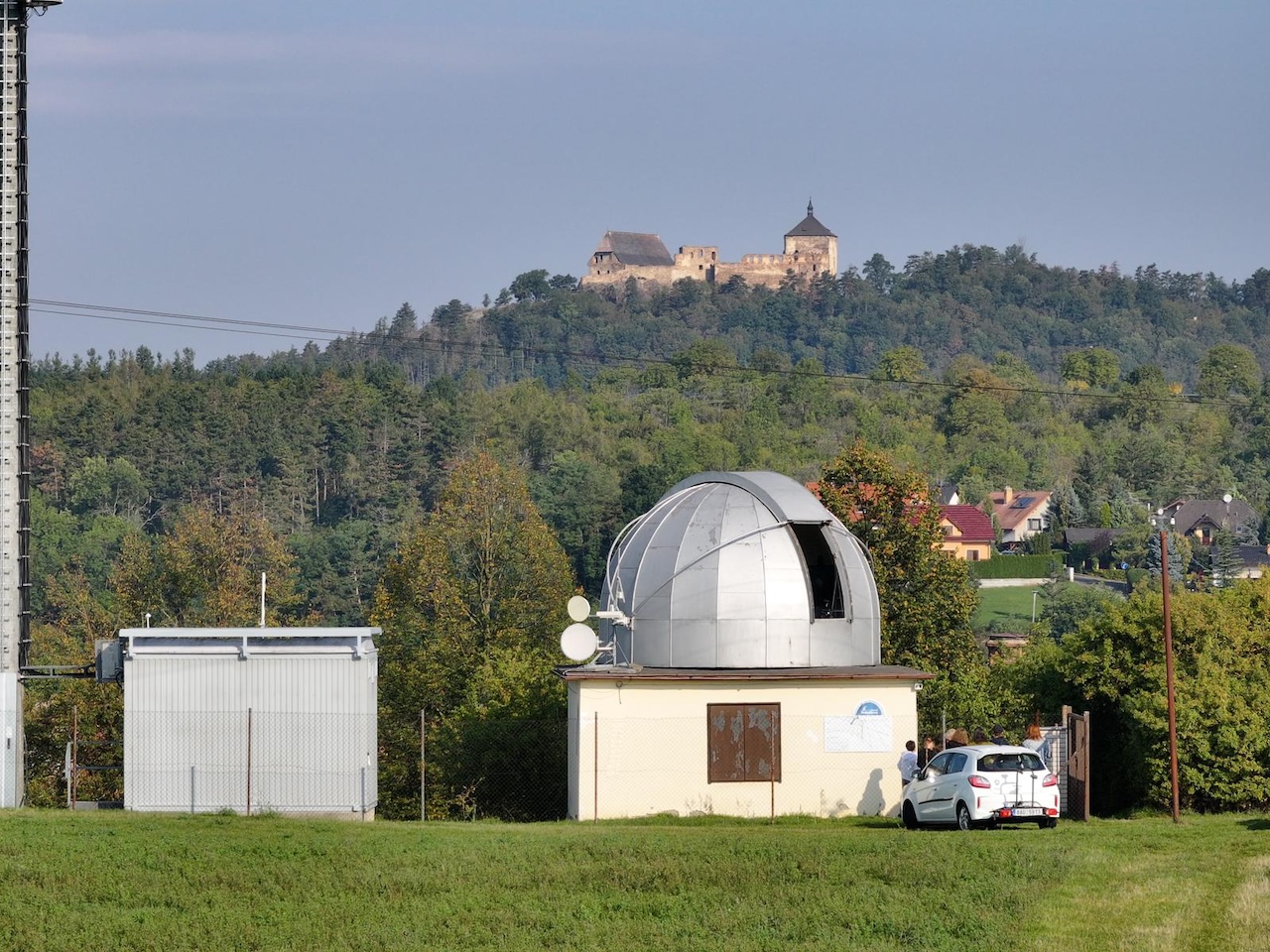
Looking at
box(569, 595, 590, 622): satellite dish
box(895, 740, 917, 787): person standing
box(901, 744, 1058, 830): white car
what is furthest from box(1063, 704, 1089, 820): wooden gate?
box(569, 595, 590, 622): satellite dish

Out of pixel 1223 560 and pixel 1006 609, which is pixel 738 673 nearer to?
pixel 1006 609

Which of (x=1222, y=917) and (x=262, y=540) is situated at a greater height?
(x=262, y=540)

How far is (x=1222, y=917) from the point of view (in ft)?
64.0

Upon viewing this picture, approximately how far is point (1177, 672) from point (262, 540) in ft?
171

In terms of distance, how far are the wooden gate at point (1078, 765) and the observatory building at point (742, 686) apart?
9.91 feet

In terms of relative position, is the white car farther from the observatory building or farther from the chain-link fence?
the observatory building

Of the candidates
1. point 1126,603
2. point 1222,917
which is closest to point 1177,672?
point 1126,603

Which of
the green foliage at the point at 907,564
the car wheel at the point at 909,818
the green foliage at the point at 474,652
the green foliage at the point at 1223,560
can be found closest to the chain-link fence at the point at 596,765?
the green foliage at the point at 474,652

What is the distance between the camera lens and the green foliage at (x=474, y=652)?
36.6 meters

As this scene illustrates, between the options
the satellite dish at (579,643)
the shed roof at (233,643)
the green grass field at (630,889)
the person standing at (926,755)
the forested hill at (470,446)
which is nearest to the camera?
the green grass field at (630,889)

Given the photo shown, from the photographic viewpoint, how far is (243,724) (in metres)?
30.5

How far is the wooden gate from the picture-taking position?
29.2 m

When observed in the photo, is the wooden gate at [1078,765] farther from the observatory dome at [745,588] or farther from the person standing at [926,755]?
the observatory dome at [745,588]

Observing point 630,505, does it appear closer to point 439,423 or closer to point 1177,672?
point 439,423
